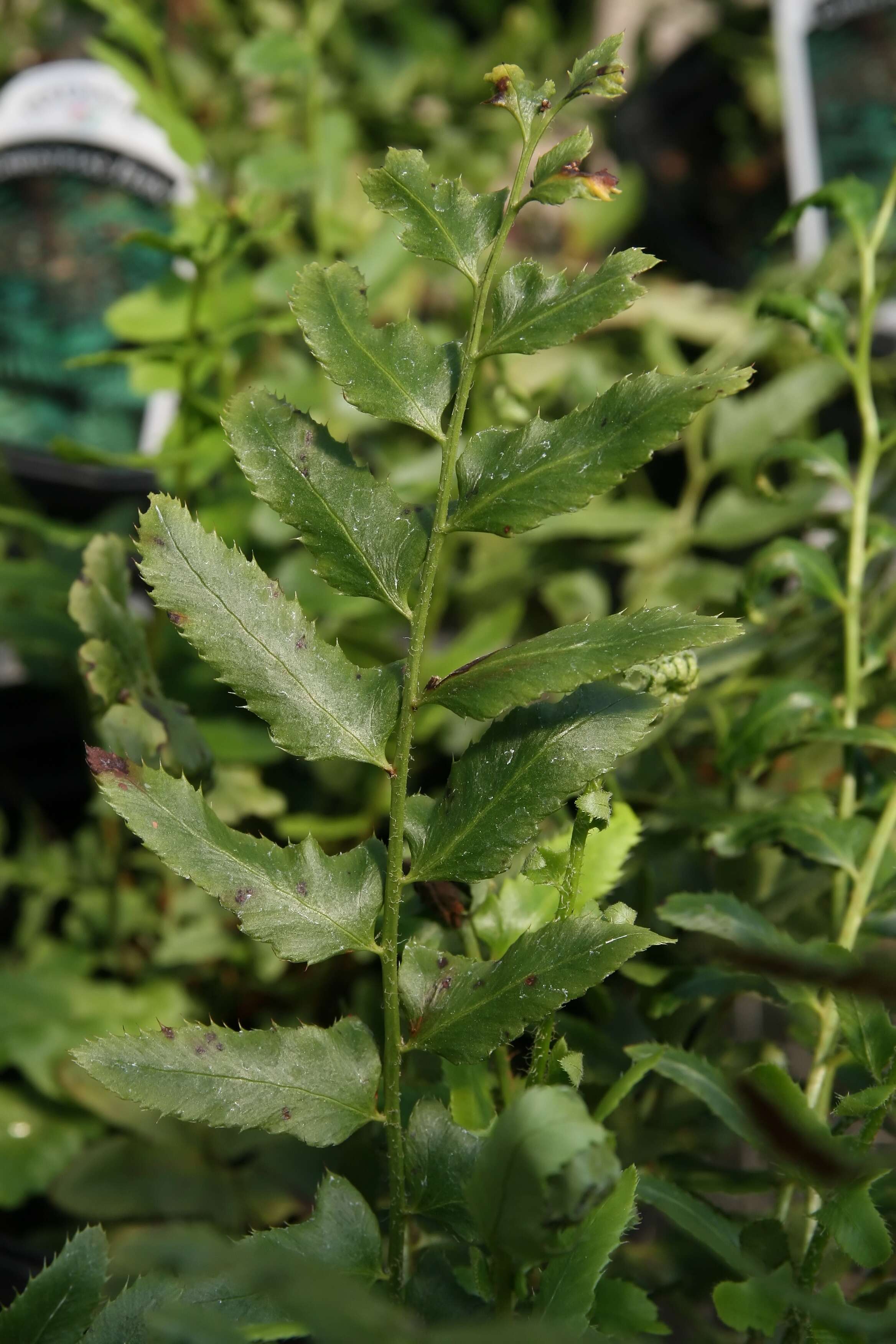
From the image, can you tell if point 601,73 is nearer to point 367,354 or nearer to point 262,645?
point 367,354

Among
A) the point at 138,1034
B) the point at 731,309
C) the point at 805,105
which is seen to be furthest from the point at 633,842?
the point at 805,105

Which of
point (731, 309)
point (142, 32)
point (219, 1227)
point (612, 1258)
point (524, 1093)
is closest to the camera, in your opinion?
point (524, 1093)

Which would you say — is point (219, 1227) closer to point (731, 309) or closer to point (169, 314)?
point (169, 314)

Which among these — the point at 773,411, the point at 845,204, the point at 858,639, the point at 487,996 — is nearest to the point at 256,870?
the point at 487,996

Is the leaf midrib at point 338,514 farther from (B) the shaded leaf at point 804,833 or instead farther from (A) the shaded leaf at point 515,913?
(B) the shaded leaf at point 804,833

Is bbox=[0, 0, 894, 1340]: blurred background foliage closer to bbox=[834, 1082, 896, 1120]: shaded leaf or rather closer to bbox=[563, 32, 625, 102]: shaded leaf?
bbox=[834, 1082, 896, 1120]: shaded leaf

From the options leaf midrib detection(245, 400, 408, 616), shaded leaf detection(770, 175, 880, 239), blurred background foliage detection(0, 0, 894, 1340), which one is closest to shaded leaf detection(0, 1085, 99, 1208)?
blurred background foliage detection(0, 0, 894, 1340)
